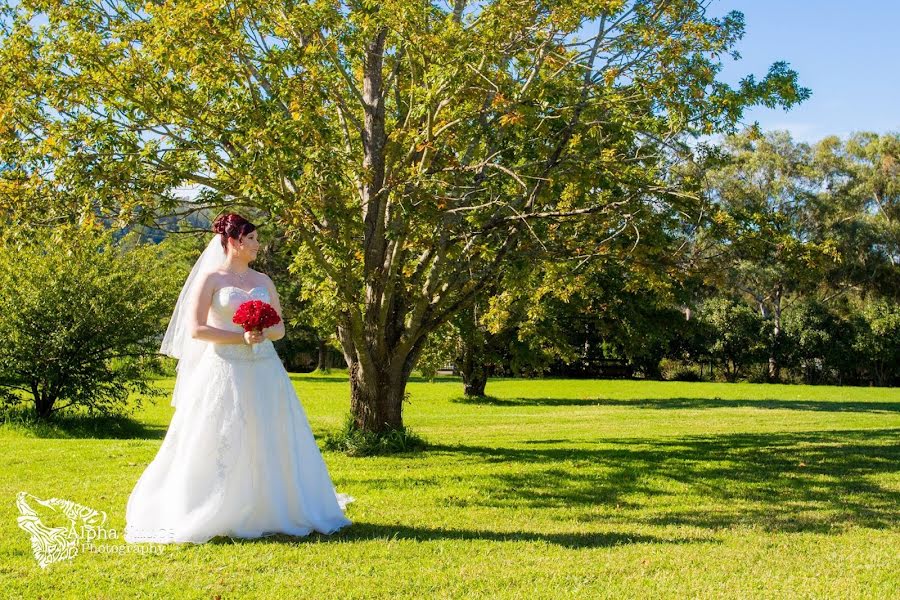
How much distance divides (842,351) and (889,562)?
43.2 m

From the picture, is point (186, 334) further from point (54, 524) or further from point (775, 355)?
point (775, 355)

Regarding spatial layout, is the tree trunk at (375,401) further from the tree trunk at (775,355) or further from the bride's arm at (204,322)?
the tree trunk at (775,355)

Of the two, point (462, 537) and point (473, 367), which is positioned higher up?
point (473, 367)

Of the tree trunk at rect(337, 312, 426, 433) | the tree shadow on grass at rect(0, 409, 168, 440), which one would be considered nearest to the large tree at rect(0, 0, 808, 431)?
the tree trunk at rect(337, 312, 426, 433)

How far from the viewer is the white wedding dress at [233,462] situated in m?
7.26

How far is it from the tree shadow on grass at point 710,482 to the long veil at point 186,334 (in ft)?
11.3

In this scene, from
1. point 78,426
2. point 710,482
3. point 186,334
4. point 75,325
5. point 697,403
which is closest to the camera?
point 186,334

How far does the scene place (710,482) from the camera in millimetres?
11391

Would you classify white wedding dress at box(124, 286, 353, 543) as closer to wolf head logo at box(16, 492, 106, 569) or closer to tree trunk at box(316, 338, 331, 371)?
wolf head logo at box(16, 492, 106, 569)

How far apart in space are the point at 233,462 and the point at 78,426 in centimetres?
1290

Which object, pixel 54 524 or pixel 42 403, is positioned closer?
pixel 54 524

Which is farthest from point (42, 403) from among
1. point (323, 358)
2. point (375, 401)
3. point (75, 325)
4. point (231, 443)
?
point (323, 358)

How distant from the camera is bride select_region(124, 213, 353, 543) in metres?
7.28

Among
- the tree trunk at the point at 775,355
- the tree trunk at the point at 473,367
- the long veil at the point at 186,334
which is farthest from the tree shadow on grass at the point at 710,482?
the tree trunk at the point at 775,355
